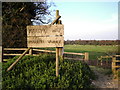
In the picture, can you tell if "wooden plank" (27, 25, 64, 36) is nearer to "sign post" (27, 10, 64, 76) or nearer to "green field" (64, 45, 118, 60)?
"sign post" (27, 10, 64, 76)

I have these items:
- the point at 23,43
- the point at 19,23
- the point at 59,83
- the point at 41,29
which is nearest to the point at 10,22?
the point at 19,23

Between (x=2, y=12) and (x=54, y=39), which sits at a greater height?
(x=2, y=12)

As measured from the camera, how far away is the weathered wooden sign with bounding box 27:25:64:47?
5.19 meters

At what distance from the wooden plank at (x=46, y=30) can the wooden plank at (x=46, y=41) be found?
0.21 meters

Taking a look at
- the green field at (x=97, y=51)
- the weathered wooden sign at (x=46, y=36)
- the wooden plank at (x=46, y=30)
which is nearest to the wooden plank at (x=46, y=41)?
the weathered wooden sign at (x=46, y=36)

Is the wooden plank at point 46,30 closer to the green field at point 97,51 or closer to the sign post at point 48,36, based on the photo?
the sign post at point 48,36

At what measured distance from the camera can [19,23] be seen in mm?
11539

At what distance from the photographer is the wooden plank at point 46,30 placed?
516 cm

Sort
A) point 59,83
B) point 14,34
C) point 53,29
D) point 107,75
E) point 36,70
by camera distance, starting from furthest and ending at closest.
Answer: point 14,34, point 107,75, point 36,70, point 53,29, point 59,83

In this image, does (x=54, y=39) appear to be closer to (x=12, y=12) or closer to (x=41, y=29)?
(x=41, y=29)

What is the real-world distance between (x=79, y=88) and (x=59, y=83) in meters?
0.83

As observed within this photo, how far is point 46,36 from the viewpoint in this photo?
17.6 ft

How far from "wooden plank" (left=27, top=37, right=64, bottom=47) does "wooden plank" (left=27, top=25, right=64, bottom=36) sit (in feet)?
0.70

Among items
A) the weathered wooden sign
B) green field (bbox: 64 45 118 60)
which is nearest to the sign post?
the weathered wooden sign
